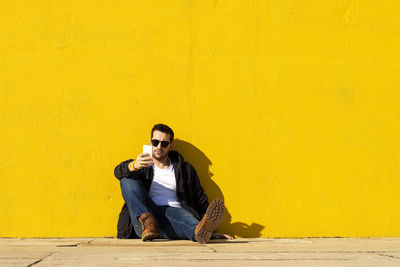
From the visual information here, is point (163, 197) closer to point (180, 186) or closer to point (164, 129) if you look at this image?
point (180, 186)

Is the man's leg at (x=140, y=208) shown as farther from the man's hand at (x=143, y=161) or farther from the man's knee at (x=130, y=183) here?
the man's hand at (x=143, y=161)

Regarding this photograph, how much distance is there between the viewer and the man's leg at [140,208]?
3428 mm

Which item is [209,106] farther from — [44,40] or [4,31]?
[4,31]

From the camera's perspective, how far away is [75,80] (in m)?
4.07

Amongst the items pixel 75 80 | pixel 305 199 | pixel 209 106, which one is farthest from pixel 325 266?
pixel 75 80

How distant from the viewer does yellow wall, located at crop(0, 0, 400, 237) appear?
3.99m

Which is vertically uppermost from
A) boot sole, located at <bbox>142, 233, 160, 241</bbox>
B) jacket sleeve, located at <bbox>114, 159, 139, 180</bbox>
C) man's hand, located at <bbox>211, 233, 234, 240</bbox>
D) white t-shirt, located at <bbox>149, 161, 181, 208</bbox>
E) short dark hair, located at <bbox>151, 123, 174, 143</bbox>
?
short dark hair, located at <bbox>151, 123, 174, 143</bbox>

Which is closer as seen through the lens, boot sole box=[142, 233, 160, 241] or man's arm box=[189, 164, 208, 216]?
boot sole box=[142, 233, 160, 241]

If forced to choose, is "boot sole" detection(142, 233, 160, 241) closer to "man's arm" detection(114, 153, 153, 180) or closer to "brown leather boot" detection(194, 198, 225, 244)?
"brown leather boot" detection(194, 198, 225, 244)

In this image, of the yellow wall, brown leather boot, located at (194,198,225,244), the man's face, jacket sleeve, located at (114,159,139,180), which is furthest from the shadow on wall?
brown leather boot, located at (194,198,225,244)

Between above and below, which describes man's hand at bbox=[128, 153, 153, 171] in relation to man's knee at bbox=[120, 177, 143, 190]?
above

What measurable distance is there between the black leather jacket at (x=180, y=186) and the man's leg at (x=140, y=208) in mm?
93

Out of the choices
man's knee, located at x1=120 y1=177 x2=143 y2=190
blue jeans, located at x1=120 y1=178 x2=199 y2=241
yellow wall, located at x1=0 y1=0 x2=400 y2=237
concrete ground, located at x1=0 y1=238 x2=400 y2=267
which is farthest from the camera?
yellow wall, located at x1=0 y1=0 x2=400 y2=237

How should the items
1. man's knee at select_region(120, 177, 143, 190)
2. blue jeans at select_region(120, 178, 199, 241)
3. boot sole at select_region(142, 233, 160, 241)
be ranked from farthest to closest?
1. man's knee at select_region(120, 177, 143, 190)
2. blue jeans at select_region(120, 178, 199, 241)
3. boot sole at select_region(142, 233, 160, 241)
